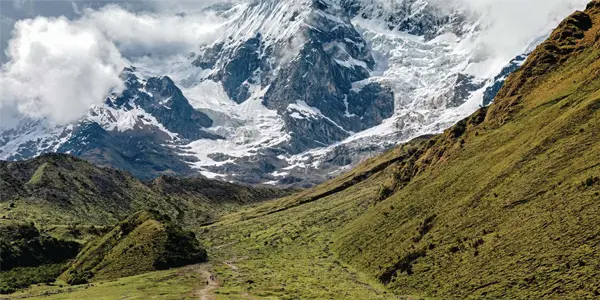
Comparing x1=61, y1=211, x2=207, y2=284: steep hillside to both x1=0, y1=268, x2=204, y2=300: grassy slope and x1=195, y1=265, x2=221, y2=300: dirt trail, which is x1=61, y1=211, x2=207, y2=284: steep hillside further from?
x1=195, y1=265, x2=221, y2=300: dirt trail

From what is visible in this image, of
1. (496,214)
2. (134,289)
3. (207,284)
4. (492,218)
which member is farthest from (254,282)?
(496,214)

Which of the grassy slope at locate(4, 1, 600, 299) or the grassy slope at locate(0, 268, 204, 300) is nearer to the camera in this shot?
the grassy slope at locate(4, 1, 600, 299)

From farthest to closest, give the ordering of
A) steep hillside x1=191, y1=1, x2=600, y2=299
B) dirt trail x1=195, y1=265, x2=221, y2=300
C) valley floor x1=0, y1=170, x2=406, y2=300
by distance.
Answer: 1. dirt trail x1=195, y1=265, x2=221, y2=300
2. valley floor x1=0, y1=170, x2=406, y2=300
3. steep hillside x1=191, y1=1, x2=600, y2=299

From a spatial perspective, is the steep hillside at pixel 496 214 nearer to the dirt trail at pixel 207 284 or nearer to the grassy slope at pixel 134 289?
the dirt trail at pixel 207 284

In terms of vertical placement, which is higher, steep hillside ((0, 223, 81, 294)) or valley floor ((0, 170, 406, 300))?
→ steep hillside ((0, 223, 81, 294))

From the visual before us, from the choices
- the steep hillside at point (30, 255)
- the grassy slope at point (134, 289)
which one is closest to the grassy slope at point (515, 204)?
the grassy slope at point (134, 289)

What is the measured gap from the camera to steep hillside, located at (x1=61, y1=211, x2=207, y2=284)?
14512 centimetres

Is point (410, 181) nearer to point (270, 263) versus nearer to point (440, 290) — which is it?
point (270, 263)

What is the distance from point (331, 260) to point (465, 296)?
61.0 m

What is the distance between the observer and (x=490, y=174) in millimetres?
109250

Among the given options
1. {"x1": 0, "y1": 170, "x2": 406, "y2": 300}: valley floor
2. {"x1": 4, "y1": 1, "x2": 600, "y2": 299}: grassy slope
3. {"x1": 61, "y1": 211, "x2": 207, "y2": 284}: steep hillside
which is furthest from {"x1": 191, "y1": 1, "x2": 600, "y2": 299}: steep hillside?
{"x1": 61, "y1": 211, "x2": 207, "y2": 284}: steep hillside

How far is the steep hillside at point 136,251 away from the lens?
145125mm

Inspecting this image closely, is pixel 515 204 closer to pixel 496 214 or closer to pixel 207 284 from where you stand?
pixel 496 214

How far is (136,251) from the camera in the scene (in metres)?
155
